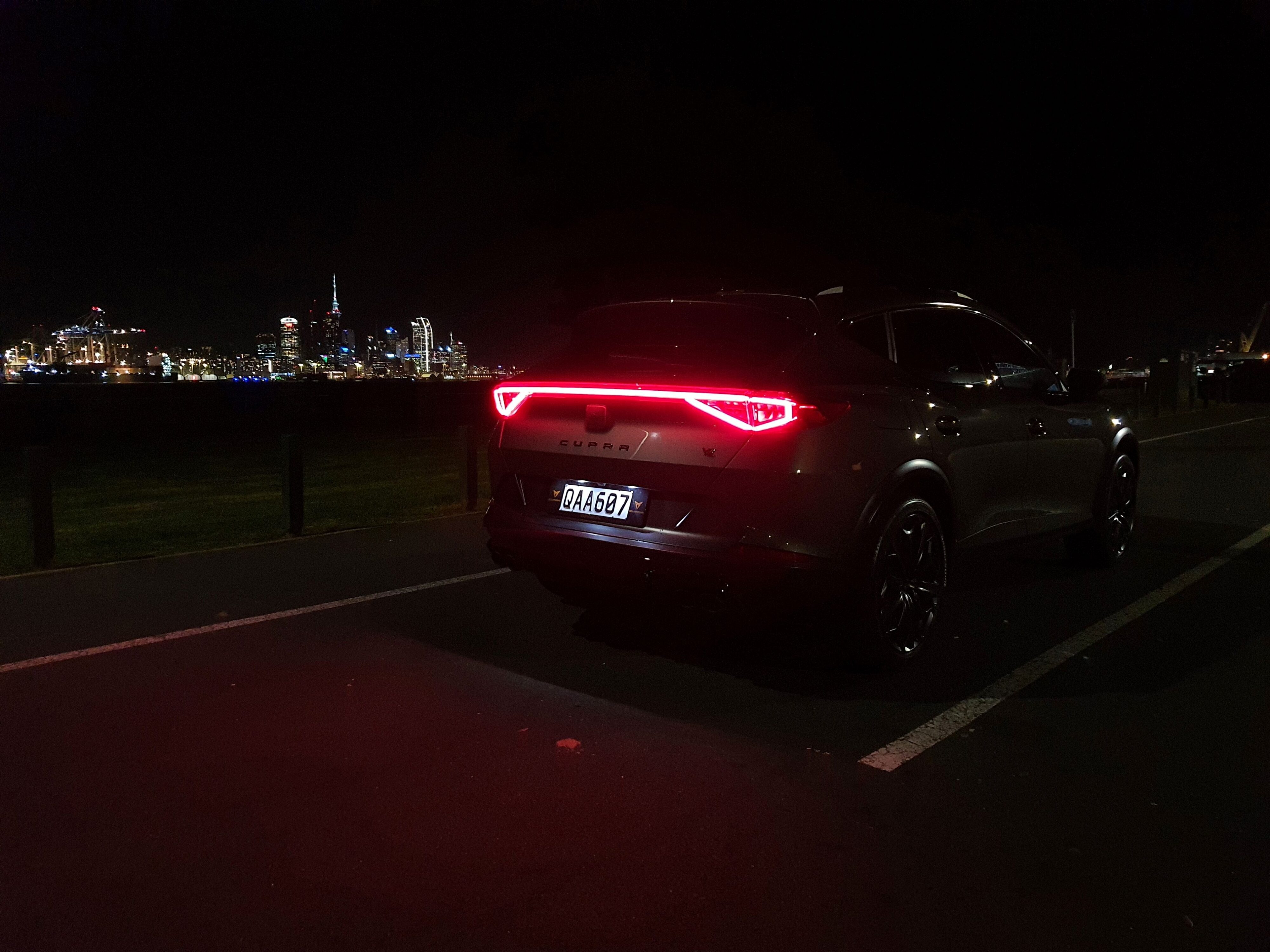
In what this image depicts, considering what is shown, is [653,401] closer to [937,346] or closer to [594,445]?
[594,445]

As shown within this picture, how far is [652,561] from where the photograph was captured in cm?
513

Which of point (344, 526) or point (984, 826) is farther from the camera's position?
point (344, 526)

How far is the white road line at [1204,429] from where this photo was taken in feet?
69.5

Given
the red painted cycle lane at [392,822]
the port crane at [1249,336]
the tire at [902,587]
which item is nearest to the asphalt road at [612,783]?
the red painted cycle lane at [392,822]

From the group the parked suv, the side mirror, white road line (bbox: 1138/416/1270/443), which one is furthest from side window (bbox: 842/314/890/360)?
white road line (bbox: 1138/416/1270/443)

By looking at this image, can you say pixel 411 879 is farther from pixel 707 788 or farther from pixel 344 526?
pixel 344 526

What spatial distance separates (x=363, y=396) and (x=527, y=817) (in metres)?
31.6

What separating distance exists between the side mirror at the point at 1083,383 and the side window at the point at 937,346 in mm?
1000

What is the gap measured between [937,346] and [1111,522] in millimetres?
2807

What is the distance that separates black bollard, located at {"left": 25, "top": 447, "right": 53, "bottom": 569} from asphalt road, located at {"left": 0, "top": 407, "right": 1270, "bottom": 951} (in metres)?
1.78

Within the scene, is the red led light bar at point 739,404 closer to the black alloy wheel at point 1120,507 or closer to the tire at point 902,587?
the tire at point 902,587

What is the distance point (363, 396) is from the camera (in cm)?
3425

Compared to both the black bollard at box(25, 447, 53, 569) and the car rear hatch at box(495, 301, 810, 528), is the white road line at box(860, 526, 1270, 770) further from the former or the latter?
the black bollard at box(25, 447, 53, 569)

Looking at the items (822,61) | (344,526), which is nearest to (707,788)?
(344,526)
